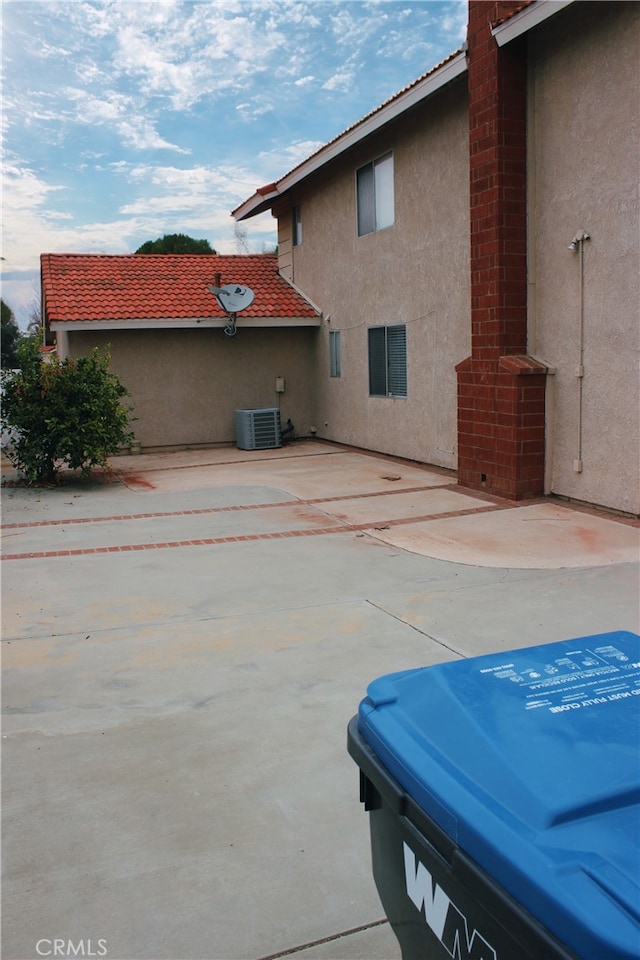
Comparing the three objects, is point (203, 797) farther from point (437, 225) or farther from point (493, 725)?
point (437, 225)

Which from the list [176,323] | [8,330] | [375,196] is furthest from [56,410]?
[8,330]

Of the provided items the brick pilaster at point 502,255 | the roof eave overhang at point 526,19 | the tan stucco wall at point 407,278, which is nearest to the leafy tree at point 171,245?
the tan stucco wall at point 407,278

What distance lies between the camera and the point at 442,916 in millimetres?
1646

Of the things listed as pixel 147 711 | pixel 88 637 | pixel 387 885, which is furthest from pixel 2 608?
pixel 387 885

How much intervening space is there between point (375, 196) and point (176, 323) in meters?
4.55

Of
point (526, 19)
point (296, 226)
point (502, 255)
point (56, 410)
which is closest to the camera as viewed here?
point (526, 19)

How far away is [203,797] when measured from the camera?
3467mm

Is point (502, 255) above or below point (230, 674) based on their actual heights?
above

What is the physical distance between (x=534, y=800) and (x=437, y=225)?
11.4 metres

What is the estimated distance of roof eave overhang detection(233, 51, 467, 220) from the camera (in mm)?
10609

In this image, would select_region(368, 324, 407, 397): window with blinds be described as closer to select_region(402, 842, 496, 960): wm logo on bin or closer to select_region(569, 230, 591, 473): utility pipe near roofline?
select_region(569, 230, 591, 473): utility pipe near roofline

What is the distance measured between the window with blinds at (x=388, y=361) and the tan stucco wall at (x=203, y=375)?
124 inches

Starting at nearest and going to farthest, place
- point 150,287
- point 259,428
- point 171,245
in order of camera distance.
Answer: point 259,428 < point 150,287 < point 171,245

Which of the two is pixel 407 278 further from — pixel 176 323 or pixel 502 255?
pixel 176 323
